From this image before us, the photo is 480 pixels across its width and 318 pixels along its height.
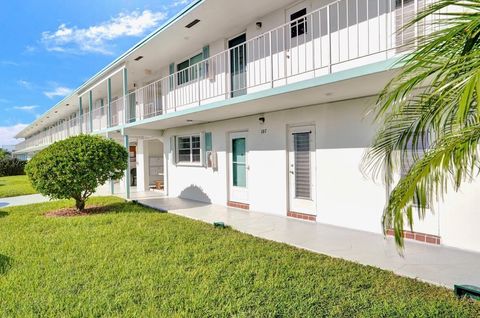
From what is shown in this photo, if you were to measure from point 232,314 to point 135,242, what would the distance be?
3.70m

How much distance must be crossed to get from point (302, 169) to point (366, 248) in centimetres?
311

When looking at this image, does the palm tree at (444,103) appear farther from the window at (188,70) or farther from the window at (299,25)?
the window at (188,70)

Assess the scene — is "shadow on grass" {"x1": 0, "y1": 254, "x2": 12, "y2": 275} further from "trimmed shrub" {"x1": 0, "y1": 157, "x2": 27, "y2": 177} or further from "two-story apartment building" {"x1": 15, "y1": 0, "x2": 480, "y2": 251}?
"trimmed shrub" {"x1": 0, "y1": 157, "x2": 27, "y2": 177}

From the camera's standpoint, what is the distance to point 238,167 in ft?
35.5

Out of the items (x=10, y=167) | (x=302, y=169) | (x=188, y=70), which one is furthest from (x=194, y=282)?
(x=10, y=167)

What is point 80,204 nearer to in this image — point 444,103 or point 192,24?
point 192,24

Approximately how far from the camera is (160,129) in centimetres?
1452

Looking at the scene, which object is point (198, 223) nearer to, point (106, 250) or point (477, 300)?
point (106, 250)

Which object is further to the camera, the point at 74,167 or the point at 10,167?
the point at 10,167

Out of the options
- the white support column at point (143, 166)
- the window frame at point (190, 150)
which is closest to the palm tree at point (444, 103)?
the window frame at point (190, 150)

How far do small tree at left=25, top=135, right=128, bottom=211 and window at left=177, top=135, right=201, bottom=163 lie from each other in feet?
10.3

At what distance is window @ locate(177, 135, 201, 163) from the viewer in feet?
41.7

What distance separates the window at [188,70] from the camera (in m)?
12.4

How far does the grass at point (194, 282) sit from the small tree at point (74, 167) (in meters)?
2.63
